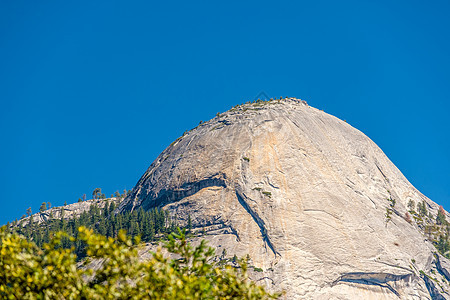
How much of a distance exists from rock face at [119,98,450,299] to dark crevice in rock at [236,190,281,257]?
0.85 ft

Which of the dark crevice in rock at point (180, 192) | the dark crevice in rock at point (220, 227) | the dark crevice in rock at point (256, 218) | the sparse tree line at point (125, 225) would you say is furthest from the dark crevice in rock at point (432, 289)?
the sparse tree line at point (125, 225)

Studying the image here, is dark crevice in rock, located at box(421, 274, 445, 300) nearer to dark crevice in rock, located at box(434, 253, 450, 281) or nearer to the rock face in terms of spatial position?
the rock face

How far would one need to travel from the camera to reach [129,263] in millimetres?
25516

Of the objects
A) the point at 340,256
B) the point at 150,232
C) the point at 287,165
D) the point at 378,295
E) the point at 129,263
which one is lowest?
the point at 129,263

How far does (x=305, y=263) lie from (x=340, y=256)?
954cm

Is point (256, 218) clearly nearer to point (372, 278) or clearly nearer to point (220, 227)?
point (220, 227)

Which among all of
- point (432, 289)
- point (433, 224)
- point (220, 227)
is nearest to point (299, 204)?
point (220, 227)

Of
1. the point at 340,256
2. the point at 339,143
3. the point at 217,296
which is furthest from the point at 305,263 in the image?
the point at 217,296

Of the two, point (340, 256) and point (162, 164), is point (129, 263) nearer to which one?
point (340, 256)

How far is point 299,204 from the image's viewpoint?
430 feet

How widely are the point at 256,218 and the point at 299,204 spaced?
36.0 feet

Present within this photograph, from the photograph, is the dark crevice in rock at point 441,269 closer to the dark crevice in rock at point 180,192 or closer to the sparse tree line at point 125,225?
the dark crevice in rock at point 180,192

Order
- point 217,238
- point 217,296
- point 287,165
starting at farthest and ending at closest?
point 287,165, point 217,238, point 217,296

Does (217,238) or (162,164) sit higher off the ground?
(162,164)
